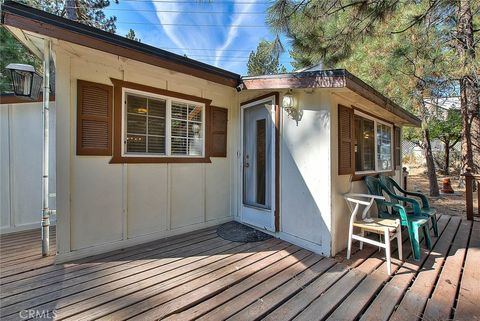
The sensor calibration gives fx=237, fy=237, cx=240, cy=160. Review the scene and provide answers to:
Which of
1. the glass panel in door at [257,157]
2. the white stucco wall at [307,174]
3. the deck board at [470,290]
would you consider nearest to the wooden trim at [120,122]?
the glass panel in door at [257,157]

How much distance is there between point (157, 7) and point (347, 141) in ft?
19.3

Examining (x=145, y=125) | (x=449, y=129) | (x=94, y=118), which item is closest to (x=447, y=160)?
(x=449, y=129)

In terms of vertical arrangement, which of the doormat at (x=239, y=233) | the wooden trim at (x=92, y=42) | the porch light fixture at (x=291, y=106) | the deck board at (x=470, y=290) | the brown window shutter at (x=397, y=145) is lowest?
the deck board at (x=470, y=290)

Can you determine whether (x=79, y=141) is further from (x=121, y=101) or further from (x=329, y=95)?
(x=329, y=95)

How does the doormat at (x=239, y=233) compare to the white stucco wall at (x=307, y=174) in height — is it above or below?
below

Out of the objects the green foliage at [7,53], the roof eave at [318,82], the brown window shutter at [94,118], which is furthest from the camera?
the green foliage at [7,53]

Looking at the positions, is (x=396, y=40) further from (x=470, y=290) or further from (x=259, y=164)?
(x=470, y=290)

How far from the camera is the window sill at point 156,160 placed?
3.12m

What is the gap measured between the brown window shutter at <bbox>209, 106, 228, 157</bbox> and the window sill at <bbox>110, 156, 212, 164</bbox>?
24cm

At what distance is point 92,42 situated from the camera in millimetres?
2352

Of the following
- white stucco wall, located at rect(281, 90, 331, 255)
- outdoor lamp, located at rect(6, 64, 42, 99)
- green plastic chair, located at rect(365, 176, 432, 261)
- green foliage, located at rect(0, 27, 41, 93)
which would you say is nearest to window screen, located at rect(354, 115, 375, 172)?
green plastic chair, located at rect(365, 176, 432, 261)

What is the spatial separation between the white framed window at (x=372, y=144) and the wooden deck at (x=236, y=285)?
1426 mm

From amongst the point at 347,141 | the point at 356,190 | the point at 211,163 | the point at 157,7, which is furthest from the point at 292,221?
the point at 157,7

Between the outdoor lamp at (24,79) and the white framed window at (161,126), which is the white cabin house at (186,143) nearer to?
the white framed window at (161,126)
